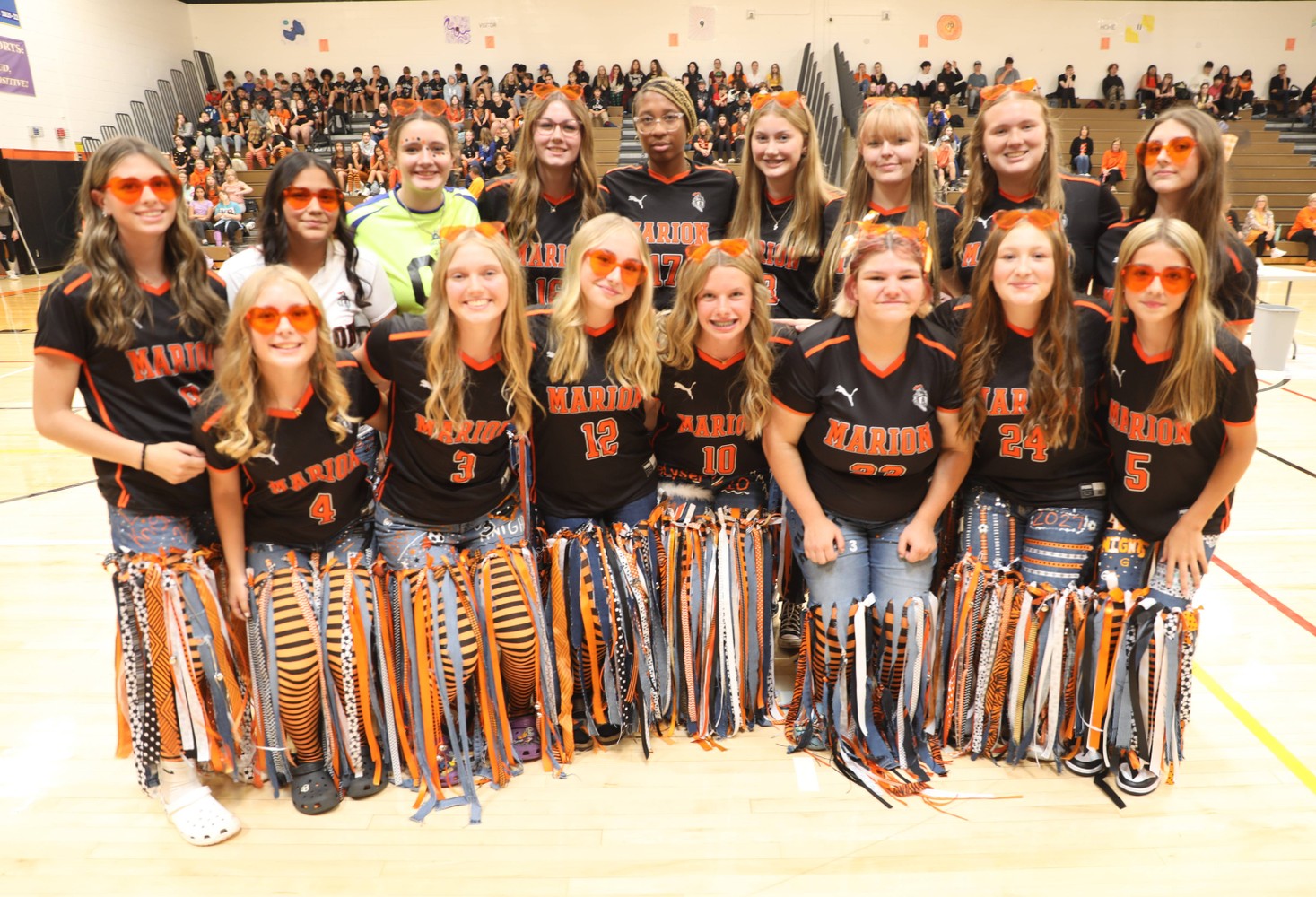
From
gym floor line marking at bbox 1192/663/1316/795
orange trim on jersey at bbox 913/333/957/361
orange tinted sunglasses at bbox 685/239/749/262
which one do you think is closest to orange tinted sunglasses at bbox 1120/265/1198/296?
orange trim on jersey at bbox 913/333/957/361

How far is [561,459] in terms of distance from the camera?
2.26 meters

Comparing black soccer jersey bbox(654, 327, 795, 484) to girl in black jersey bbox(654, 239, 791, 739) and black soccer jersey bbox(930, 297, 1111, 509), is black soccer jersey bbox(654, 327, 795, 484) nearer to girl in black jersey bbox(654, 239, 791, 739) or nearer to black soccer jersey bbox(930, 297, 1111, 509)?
girl in black jersey bbox(654, 239, 791, 739)

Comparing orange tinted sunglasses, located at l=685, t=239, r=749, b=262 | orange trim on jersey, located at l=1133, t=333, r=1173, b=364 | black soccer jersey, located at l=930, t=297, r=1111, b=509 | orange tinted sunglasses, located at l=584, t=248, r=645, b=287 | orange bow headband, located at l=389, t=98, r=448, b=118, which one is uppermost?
orange bow headband, located at l=389, t=98, r=448, b=118

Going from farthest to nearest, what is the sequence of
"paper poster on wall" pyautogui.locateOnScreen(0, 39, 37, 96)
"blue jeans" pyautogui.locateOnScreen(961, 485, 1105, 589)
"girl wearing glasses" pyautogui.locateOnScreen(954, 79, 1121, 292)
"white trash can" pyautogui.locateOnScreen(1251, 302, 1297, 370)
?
"paper poster on wall" pyautogui.locateOnScreen(0, 39, 37, 96)
"white trash can" pyautogui.locateOnScreen(1251, 302, 1297, 370)
"girl wearing glasses" pyautogui.locateOnScreen(954, 79, 1121, 292)
"blue jeans" pyautogui.locateOnScreen(961, 485, 1105, 589)

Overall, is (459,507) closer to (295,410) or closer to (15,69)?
(295,410)

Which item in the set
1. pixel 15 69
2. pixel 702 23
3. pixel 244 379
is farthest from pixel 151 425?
pixel 702 23

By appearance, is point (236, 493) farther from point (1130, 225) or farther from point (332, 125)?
point (332, 125)

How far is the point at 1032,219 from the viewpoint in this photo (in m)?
2.02

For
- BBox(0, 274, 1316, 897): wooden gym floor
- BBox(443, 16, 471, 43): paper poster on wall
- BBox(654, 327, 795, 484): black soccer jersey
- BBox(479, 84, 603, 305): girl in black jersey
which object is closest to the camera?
BBox(0, 274, 1316, 897): wooden gym floor

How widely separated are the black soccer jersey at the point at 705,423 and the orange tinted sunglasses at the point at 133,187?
1.26 meters

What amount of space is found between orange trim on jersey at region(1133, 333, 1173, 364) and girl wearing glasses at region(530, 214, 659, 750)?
117 cm

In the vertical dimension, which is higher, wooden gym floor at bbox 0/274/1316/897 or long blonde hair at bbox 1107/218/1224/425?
long blonde hair at bbox 1107/218/1224/425

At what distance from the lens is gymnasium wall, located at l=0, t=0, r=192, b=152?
12906 mm

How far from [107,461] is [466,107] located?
619 inches
